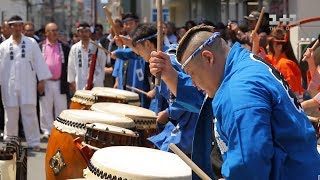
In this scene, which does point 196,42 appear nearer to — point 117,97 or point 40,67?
point 117,97

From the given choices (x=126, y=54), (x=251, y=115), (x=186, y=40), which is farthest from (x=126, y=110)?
(x=251, y=115)

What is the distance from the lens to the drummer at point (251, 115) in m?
1.98

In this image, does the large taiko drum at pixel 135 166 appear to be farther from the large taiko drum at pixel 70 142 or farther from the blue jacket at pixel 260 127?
the large taiko drum at pixel 70 142

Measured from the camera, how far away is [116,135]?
12.3 feet

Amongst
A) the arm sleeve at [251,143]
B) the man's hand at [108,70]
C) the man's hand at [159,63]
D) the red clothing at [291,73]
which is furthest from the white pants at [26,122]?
the arm sleeve at [251,143]

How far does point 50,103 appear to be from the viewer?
8.68m

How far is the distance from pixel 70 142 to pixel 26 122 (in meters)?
3.84

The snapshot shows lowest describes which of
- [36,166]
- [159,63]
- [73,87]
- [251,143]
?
[36,166]

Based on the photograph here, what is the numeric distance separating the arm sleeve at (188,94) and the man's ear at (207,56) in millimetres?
986

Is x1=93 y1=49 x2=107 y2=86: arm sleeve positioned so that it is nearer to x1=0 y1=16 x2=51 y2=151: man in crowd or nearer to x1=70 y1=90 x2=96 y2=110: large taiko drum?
x1=0 y1=16 x2=51 y2=151: man in crowd

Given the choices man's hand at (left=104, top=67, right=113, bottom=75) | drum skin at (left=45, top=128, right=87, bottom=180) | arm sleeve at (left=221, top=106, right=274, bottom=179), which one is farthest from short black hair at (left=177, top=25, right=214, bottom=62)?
man's hand at (left=104, top=67, right=113, bottom=75)

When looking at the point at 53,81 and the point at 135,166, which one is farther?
the point at 53,81

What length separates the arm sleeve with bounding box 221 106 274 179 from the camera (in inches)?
77.6

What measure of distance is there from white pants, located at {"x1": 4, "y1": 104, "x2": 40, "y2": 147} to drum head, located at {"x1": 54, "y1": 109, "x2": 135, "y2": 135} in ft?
11.7
